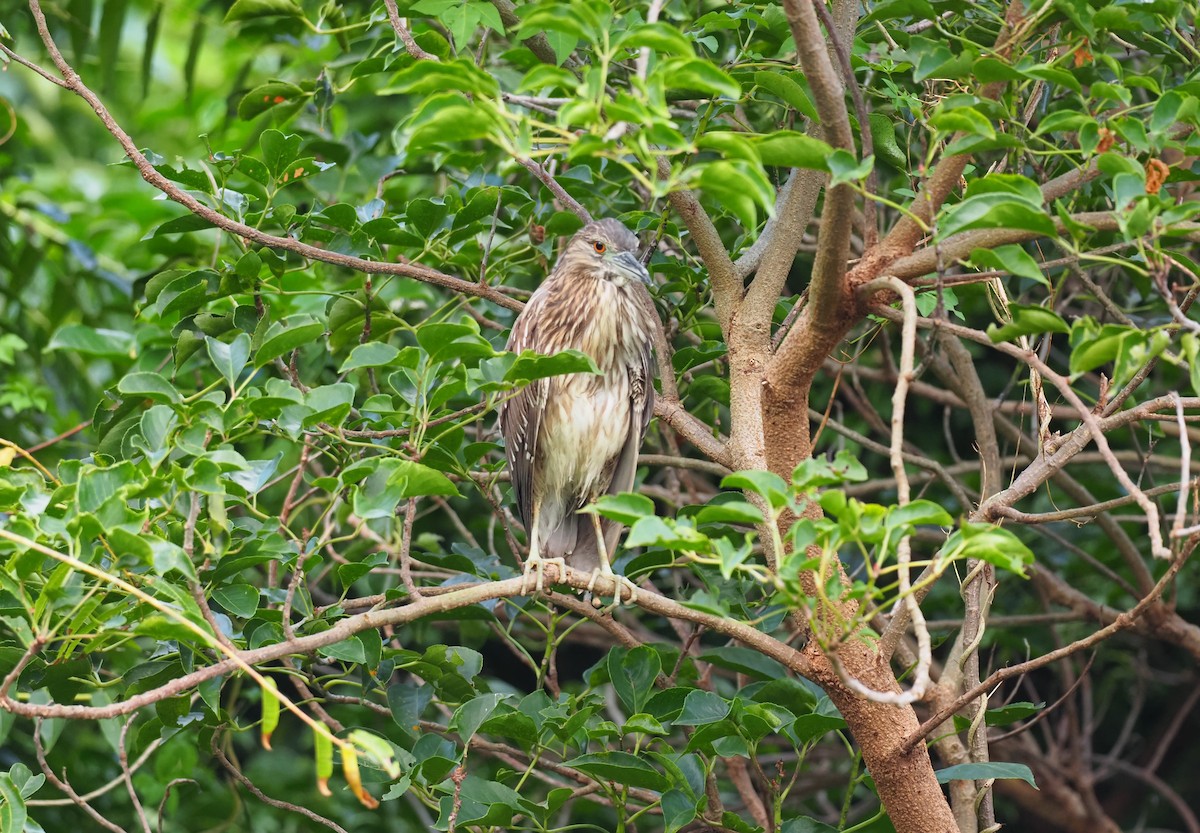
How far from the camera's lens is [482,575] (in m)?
2.91

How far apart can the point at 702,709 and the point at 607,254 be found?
1382 millimetres

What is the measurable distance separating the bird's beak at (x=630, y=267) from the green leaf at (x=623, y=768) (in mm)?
1312

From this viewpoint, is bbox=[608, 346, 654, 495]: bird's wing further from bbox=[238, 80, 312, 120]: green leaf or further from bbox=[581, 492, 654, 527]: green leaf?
bbox=[581, 492, 654, 527]: green leaf

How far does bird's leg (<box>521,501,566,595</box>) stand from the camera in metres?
2.64

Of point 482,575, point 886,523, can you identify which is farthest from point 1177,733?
point 886,523

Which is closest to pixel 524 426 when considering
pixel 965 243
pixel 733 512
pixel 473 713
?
pixel 473 713

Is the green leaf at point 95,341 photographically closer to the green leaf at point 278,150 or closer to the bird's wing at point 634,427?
the green leaf at point 278,150

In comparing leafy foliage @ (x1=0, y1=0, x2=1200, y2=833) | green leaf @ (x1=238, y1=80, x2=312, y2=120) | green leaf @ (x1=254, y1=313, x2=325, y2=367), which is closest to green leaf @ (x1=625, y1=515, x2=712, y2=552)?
leafy foliage @ (x1=0, y1=0, x2=1200, y2=833)

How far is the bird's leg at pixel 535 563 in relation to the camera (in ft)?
8.67

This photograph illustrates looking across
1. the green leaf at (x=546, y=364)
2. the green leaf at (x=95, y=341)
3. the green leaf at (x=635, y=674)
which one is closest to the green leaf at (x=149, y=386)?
the green leaf at (x=546, y=364)

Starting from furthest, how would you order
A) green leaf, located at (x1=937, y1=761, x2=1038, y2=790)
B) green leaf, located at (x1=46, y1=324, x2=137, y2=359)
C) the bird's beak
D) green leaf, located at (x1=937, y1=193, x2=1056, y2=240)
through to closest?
green leaf, located at (x1=46, y1=324, x2=137, y2=359)
the bird's beak
green leaf, located at (x1=937, y1=761, x2=1038, y2=790)
green leaf, located at (x1=937, y1=193, x2=1056, y2=240)

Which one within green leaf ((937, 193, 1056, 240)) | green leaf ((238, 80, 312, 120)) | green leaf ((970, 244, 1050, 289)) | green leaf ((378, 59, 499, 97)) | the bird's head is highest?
green leaf ((378, 59, 499, 97))

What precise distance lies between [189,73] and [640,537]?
2.78 meters

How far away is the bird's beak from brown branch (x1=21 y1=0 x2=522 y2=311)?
0.41 metres
